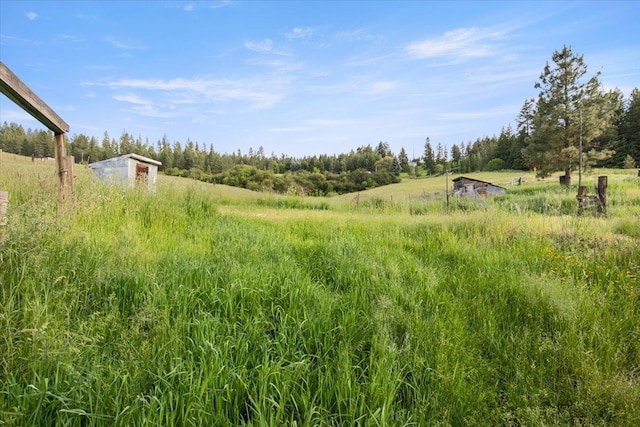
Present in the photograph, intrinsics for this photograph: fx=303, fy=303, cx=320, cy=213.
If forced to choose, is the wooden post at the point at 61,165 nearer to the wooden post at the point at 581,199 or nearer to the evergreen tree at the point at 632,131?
→ the wooden post at the point at 581,199

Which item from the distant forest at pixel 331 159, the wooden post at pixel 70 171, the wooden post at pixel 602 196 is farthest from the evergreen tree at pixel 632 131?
the wooden post at pixel 70 171

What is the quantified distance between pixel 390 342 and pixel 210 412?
1.20m

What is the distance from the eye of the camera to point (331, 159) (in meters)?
99.9

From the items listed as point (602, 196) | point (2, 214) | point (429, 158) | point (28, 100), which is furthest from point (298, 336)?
point (429, 158)

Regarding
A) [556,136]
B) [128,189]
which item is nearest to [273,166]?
[556,136]

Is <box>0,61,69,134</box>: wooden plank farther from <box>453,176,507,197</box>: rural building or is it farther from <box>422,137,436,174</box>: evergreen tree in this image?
<box>422,137,436,174</box>: evergreen tree

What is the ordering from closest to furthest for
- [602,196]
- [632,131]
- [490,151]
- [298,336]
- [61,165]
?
[298,336] → [61,165] → [602,196] → [632,131] → [490,151]

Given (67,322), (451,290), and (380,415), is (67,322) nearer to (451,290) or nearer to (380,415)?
(380,415)

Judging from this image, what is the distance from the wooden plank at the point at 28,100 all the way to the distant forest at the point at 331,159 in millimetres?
19038

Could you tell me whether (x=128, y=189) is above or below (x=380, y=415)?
above

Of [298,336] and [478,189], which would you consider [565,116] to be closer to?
[478,189]

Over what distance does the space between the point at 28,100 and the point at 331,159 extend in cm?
9847

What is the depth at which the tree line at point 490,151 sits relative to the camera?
1094 inches

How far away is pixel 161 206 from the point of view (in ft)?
17.7
